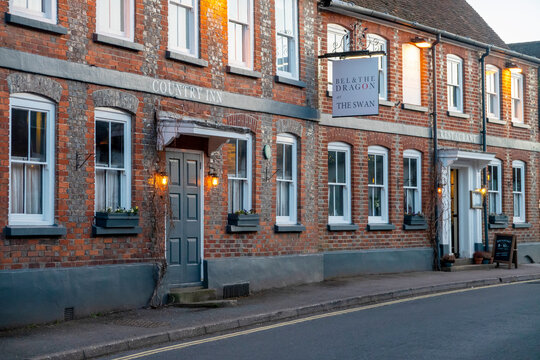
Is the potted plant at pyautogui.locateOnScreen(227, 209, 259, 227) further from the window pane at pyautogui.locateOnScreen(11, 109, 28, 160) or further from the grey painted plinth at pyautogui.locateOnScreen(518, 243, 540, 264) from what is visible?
the grey painted plinth at pyautogui.locateOnScreen(518, 243, 540, 264)

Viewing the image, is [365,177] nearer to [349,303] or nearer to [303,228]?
[303,228]

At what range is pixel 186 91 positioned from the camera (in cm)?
1462

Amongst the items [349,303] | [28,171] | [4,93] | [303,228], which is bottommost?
[349,303]

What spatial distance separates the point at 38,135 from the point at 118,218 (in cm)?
194

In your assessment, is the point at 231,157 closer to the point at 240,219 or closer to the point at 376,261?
the point at 240,219

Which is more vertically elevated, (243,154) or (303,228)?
(243,154)

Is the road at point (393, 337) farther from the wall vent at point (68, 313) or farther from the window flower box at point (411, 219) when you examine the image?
the window flower box at point (411, 219)

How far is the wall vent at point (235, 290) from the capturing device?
15.1 m

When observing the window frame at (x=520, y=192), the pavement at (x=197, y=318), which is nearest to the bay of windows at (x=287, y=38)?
the pavement at (x=197, y=318)

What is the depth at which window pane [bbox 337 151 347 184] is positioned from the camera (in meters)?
19.2

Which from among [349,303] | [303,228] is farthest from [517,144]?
[349,303]

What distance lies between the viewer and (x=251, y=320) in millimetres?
12203

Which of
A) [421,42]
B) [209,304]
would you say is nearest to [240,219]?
[209,304]

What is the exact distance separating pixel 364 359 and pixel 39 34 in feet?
23.3
